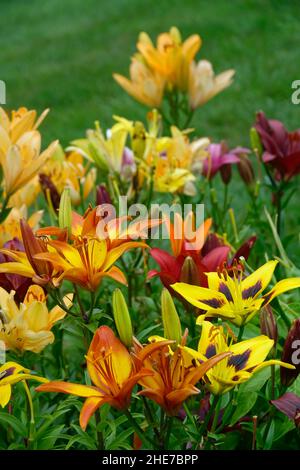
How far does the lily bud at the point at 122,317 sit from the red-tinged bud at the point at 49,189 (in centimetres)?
58

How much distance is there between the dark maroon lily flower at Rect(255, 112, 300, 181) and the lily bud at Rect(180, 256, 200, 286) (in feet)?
1.63

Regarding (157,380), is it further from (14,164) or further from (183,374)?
(14,164)

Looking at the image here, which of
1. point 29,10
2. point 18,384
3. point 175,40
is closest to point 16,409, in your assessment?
point 18,384

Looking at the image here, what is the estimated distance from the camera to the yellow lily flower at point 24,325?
3.29ft

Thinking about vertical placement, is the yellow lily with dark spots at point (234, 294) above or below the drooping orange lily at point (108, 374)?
above

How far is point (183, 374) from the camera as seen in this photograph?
2.80 ft

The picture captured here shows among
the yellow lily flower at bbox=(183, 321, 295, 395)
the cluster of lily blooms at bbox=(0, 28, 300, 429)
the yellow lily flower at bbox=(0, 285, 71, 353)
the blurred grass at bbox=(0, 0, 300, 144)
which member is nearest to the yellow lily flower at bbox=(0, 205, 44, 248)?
the cluster of lily blooms at bbox=(0, 28, 300, 429)

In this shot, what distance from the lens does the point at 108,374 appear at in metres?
0.86

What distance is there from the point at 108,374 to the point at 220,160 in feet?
2.70

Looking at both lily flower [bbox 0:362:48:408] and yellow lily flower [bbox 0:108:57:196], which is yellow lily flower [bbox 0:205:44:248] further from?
lily flower [bbox 0:362:48:408]

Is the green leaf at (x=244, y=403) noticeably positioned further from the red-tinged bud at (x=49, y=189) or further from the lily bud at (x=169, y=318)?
the red-tinged bud at (x=49, y=189)

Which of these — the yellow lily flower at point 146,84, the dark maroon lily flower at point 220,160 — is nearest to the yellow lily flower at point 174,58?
the yellow lily flower at point 146,84

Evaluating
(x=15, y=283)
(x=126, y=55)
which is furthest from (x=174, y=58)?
(x=126, y=55)

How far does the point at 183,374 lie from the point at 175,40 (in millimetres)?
1074
